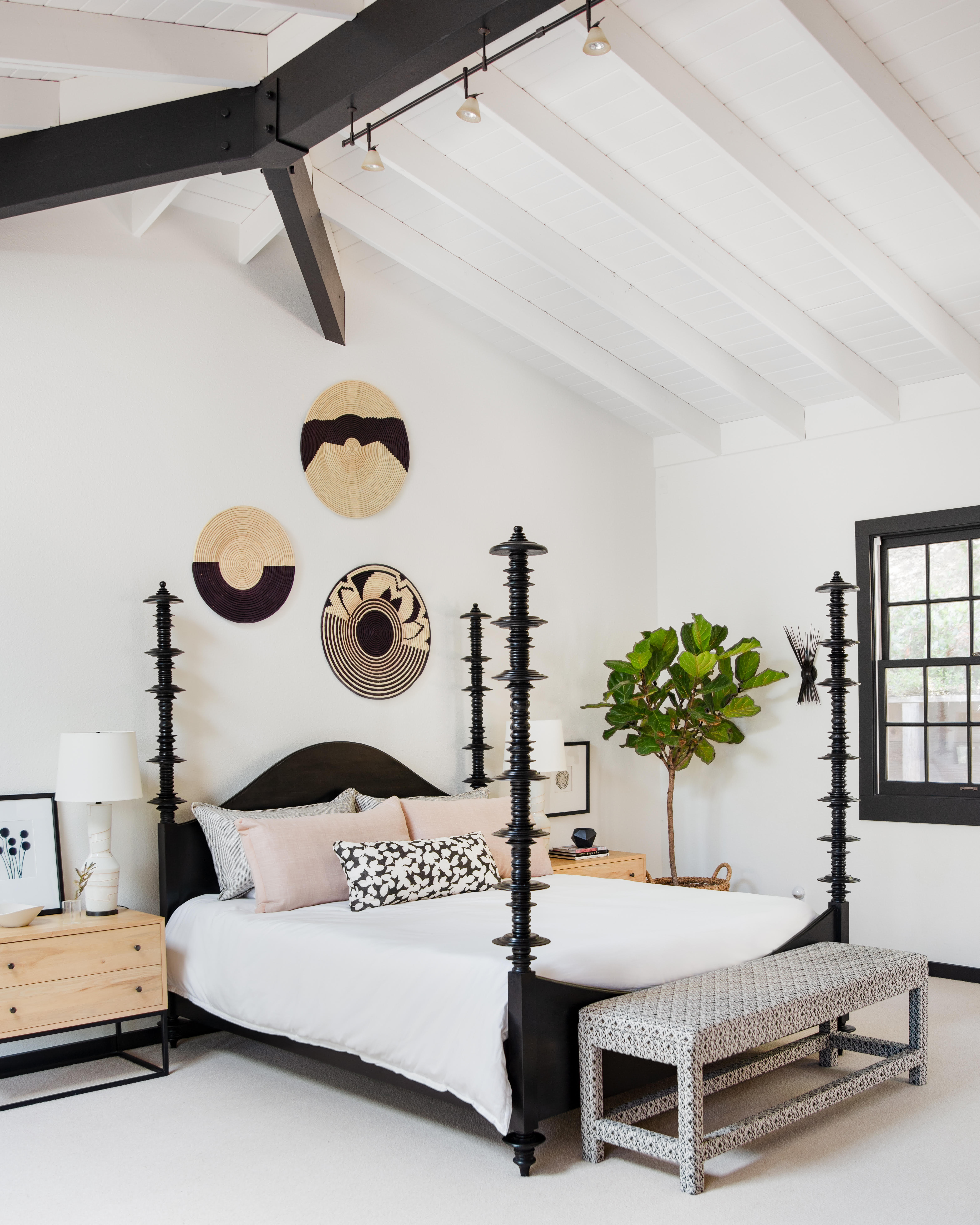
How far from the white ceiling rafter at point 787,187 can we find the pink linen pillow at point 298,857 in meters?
3.00

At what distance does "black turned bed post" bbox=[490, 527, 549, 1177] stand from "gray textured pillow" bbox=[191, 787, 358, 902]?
1.41 meters

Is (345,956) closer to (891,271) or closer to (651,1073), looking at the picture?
(651,1073)

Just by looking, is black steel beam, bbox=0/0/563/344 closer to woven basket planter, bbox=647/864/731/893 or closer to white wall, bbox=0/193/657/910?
white wall, bbox=0/193/657/910

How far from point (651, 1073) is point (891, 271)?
11.1 ft

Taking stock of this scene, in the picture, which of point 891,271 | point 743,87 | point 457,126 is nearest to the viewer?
point 743,87

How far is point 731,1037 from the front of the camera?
3.24 m

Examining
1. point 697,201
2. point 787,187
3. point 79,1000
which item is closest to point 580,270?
point 697,201

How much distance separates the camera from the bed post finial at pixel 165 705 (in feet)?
15.1

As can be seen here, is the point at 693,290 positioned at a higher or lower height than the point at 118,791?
higher

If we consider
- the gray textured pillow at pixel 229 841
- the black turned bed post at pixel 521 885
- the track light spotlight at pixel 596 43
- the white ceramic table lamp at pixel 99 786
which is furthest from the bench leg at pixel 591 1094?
the track light spotlight at pixel 596 43

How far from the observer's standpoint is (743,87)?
3848 millimetres

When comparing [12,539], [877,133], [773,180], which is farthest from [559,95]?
[12,539]

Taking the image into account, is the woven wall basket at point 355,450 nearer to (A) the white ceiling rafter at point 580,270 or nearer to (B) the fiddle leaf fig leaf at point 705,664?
(A) the white ceiling rafter at point 580,270

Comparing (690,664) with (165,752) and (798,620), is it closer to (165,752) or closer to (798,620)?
(798,620)
